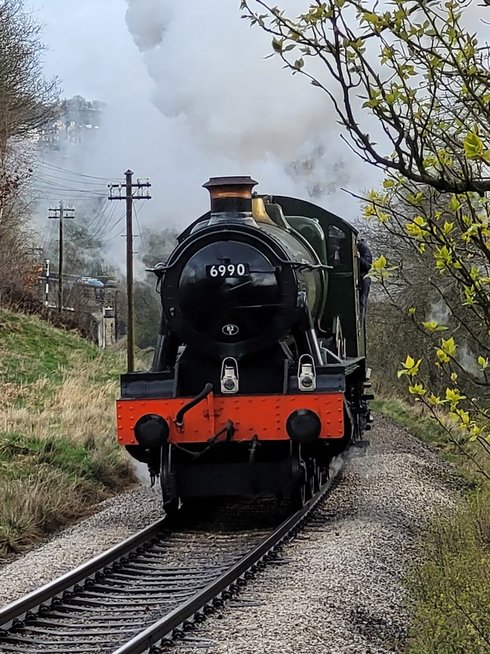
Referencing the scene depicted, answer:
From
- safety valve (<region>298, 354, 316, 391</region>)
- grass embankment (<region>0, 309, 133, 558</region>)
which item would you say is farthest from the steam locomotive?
grass embankment (<region>0, 309, 133, 558</region>)

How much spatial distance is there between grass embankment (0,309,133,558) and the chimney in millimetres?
3212

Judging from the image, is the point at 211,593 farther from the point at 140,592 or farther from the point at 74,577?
the point at 74,577

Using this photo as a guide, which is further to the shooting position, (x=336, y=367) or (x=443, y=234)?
(x=336, y=367)

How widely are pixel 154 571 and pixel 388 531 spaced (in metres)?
1.97

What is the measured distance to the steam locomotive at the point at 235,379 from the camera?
8.12 meters

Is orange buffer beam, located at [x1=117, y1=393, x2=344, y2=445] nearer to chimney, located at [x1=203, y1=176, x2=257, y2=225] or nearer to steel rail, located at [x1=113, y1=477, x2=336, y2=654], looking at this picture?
steel rail, located at [x1=113, y1=477, x2=336, y2=654]

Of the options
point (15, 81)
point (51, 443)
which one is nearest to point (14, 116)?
point (15, 81)

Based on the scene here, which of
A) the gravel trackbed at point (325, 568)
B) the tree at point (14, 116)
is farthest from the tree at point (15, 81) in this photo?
the gravel trackbed at point (325, 568)

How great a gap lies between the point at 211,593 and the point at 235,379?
248 cm

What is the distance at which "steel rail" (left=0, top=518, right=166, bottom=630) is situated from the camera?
5.81m

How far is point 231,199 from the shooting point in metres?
8.75

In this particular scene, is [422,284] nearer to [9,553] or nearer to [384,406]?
[384,406]

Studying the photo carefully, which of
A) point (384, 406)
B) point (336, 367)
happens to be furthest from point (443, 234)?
point (384, 406)

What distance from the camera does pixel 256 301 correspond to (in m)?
8.27
